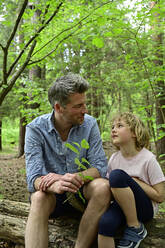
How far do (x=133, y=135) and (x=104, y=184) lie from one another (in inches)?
24.0

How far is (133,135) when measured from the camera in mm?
2109

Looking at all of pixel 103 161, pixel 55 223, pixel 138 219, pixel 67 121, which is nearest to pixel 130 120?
pixel 103 161

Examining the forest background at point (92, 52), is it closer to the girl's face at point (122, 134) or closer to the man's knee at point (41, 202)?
the girl's face at point (122, 134)

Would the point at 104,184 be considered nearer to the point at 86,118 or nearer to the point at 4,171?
the point at 86,118

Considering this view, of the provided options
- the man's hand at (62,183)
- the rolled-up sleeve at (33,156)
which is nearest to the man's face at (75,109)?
the rolled-up sleeve at (33,156)

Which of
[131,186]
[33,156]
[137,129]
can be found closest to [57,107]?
[33,156]

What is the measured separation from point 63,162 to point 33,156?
0.32m

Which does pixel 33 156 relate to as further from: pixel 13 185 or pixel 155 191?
pixel 13 185

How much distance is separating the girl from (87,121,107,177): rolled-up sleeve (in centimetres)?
16

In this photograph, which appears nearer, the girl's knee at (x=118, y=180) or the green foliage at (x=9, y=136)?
the girl's knee at (x=118, y=180)

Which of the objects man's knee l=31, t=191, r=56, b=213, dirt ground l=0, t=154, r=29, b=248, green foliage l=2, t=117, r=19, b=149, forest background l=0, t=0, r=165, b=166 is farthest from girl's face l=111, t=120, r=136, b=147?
green foliage l=2, t=117, r=19, b=149

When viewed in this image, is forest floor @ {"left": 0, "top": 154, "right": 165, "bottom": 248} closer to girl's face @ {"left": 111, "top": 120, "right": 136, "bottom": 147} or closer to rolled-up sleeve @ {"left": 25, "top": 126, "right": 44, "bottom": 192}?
girl's face @ {"left": 111, "top": 120, "right": 136, "bottom": 147}

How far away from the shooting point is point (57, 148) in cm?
214

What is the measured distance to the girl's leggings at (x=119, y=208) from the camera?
1598 millimetres
